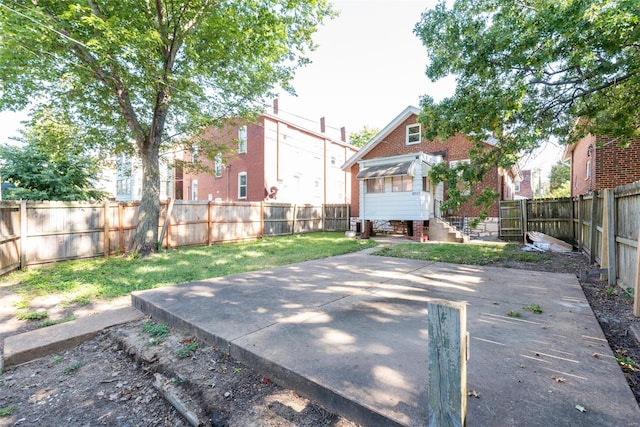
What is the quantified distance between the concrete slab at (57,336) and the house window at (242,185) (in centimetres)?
1592

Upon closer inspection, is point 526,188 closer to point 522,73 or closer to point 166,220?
point 522,73

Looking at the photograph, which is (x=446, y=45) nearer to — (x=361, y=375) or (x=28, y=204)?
(x=361, y=375)

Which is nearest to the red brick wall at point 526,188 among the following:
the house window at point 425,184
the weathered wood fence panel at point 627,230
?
the house window at point 425,184

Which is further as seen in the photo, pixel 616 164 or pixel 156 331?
pixel 616 164

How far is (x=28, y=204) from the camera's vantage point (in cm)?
725

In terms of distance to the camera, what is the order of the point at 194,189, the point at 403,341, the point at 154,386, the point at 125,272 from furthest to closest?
the point at 194,189
the point at 125,272
the point at 403,341
the point at 154,386

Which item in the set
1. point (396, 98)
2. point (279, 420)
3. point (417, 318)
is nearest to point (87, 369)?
point (279, 420)

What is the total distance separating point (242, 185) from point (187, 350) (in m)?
17.7

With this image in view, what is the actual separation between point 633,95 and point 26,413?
10823mm

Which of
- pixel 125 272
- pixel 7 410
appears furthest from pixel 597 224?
pixel 125 272

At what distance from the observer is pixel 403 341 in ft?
8.98

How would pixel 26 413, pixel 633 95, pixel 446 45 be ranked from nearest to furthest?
pixel 26 413
pixel 633 95
pixel 446 45

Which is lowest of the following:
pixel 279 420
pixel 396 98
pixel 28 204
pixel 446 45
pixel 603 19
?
pixel 279 420

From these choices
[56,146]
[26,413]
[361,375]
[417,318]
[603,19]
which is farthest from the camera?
[56,146]
